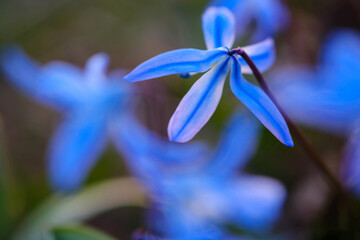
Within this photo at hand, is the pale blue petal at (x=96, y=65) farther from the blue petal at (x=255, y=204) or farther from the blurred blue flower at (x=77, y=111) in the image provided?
the blue petal at (x=255, y=204)

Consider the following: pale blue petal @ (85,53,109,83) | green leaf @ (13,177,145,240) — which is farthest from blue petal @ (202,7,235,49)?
green leaf @ (13,177,145,240)

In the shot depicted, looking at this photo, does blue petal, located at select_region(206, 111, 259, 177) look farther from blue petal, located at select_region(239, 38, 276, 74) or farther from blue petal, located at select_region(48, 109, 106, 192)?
blue petal, located at select_region(239, 38, 276, 74)

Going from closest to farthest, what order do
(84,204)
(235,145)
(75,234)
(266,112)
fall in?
1. (266,112)
2. (75,234)
3. (235,145)
4. (84,204)

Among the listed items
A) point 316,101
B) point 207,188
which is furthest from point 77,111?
point 316,101

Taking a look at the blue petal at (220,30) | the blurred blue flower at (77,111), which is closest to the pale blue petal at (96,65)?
the blurred blue flower at (77,111)

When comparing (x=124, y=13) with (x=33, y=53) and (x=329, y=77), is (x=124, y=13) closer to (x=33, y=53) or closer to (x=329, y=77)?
(x=33, y=53)

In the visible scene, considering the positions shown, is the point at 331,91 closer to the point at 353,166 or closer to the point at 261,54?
the point at 353,166
